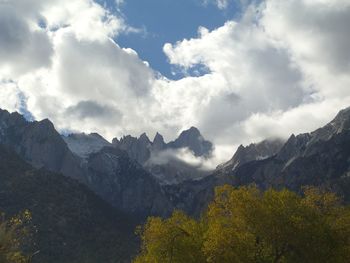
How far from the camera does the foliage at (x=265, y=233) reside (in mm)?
60156

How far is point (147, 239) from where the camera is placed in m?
71.4

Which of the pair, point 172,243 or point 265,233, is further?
point 172,243

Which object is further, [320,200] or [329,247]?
[320,200]

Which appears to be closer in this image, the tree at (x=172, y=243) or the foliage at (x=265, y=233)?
the foliage at (x=265, y=233)

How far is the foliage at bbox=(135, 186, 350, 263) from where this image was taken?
60.2 meters

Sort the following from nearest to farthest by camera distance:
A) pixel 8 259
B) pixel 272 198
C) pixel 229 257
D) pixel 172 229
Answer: pixel 8 259 < pixel 229 257 < pixel 272 198 < pixel 172 229

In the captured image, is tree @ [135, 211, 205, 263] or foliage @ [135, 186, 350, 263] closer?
foliage @ [135, 186, 350, 263]

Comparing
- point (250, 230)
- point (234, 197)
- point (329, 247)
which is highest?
point (234, 197)

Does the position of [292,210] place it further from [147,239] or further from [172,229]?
[147,239]

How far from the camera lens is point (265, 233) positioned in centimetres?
6228

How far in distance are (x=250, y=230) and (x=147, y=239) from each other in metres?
14.8

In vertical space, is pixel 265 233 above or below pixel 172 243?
below

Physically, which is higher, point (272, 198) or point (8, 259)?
point (272, 198)

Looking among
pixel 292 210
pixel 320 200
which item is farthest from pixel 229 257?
pixel 320 200
